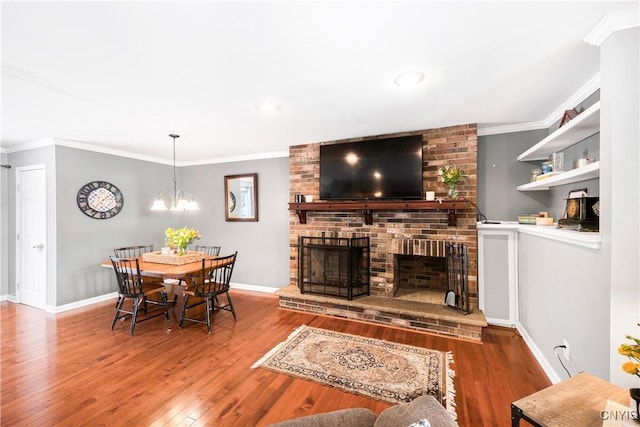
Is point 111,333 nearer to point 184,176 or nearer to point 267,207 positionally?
point 267,207

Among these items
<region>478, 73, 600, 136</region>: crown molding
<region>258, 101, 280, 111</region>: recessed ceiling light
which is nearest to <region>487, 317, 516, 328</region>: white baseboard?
<region>478, 73, 600, 136</region>: crown molding

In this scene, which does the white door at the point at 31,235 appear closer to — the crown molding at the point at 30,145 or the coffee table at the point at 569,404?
the crown molding at the point at 30,145

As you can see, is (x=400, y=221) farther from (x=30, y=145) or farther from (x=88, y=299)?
(x=30, y=145)

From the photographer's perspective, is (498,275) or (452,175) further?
(498,275)

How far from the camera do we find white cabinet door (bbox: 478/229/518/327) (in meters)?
3.27

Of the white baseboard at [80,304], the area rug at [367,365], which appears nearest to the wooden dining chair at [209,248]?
the white baseboard at [80,304]

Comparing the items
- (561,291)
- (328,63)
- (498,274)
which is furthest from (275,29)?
(498,274)

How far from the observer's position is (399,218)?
365 cm

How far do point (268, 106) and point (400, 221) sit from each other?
85.1 inches

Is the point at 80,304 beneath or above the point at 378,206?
beneath

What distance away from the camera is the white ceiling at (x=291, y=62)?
1430 millimetres

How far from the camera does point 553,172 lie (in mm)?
2539

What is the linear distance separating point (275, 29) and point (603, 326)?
253 centimetres

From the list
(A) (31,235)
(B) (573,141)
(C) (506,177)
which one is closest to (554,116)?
(B) (573,141)
